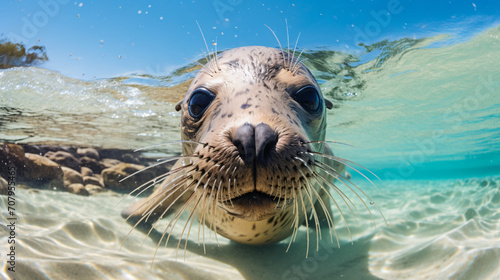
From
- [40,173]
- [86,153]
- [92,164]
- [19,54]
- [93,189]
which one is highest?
[19,54]

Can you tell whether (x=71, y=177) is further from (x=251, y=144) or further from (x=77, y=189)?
(x=251, y=144)

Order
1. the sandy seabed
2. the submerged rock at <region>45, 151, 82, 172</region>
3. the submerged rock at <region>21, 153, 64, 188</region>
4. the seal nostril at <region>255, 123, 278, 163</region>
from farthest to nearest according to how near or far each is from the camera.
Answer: the submerged rock at <region>45, 151, 82, 172</region>, the submerged rock at <region>21, 153, 64, 188</region>, the sandy seabed, the seal nostril at <region>255, 123, 278, 163</region>

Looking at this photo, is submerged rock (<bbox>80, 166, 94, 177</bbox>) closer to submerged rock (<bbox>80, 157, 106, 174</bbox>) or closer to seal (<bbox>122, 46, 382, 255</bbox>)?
submerged rock (<bbox>80, 157, 106, 174</bbox>)

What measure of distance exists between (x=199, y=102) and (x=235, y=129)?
0.73 m

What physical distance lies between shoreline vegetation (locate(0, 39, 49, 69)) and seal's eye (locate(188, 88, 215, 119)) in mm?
4261

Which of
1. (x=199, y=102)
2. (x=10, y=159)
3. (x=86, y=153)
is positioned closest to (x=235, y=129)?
(x=199, y=102)

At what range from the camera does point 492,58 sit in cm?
707

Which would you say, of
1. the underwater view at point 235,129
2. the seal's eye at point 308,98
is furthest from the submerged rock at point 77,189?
the seal's eye at point 308,98

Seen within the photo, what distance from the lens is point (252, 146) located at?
4.31ft

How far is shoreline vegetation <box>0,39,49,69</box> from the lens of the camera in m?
4.81

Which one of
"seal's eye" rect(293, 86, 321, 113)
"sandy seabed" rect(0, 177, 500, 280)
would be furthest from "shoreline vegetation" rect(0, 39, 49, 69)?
"seal's eye" rect(293, 86, 321, 113)

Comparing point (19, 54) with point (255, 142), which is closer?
point (255, 142)

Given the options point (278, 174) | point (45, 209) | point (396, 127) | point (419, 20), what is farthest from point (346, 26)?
point (396, 127)

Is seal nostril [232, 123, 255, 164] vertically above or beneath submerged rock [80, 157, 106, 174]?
above
